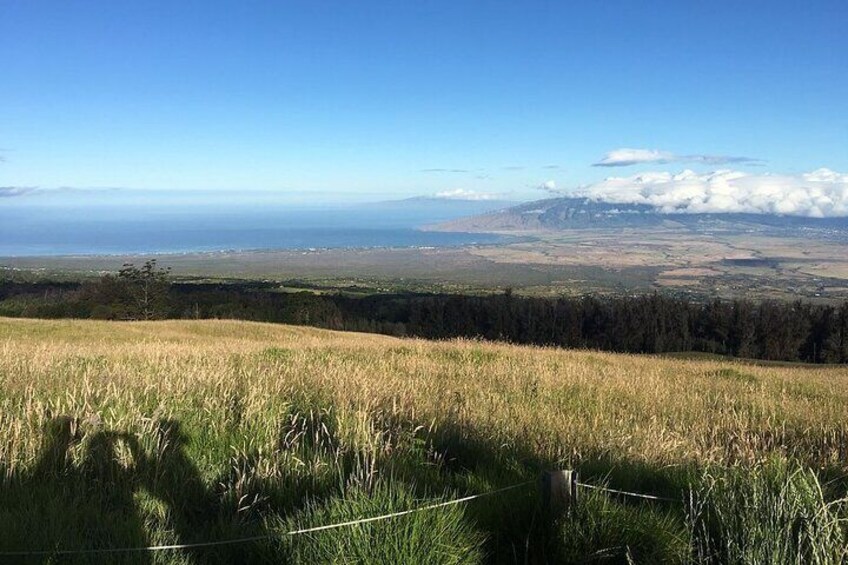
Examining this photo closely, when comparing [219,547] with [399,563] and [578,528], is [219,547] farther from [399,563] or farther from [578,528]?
[578,528]

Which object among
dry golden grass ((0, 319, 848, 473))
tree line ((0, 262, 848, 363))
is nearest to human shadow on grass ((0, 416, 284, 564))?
dry golden grass ((0, 319, 848, 473))

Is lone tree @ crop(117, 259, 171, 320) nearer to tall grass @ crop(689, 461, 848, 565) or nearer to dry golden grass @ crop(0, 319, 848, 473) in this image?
dry golden grass @ crop(0, 319, 848, 473)

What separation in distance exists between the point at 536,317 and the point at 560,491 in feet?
240

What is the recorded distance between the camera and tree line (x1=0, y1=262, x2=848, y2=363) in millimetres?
65625

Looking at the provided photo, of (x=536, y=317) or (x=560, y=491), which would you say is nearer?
(x=560, y=491)

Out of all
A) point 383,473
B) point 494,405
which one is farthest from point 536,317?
A: point 383,473

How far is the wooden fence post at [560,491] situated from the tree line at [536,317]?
5884cm

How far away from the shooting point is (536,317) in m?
75.1

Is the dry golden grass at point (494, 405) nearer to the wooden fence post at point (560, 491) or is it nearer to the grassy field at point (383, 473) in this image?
the grassy field at point (383, 473)

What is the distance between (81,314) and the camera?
208ft

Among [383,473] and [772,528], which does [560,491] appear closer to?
[772,528]

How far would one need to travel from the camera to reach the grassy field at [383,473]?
2996 mm

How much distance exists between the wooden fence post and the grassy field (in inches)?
3.3

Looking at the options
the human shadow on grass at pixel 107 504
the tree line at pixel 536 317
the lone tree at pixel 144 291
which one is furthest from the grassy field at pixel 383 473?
the lone tree at pixel 144 291
